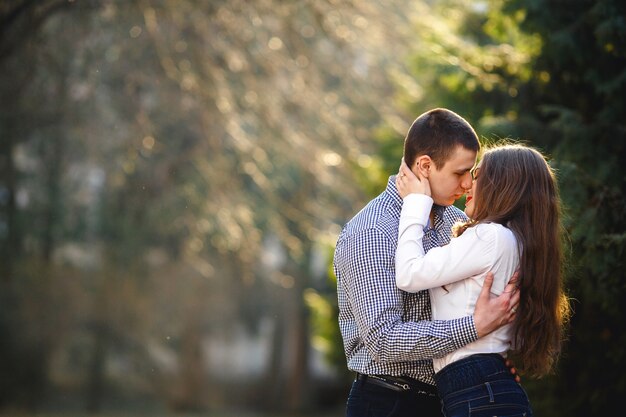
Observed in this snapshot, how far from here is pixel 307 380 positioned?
71.9 ft

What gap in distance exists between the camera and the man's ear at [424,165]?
280 cm

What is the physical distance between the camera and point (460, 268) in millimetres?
2566

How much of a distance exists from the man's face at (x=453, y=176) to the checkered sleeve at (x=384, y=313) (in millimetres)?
261

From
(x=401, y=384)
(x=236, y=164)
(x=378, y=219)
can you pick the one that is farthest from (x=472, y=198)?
(x=236, y=164)

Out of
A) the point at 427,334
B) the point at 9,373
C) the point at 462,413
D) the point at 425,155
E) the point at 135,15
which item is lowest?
the point at 9,373

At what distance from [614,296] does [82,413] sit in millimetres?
14323

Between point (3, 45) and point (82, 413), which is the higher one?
point (3, 45)

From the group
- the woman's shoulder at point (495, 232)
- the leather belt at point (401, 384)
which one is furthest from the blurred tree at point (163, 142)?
the woman's shoulder at point (495, 232)

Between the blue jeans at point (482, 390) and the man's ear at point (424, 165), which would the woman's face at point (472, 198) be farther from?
the blue jeans at point (482, 390)

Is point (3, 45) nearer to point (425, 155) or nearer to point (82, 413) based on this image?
point (425, 155)

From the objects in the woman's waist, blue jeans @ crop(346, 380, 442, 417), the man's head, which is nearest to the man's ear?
the man's head

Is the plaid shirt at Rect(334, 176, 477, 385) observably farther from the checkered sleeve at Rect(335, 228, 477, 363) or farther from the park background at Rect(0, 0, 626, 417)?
the park background at Rect(0, 0, 626, 417)

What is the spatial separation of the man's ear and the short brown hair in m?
0.01

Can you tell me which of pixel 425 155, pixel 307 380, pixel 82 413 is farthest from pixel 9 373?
pixel 425 155
